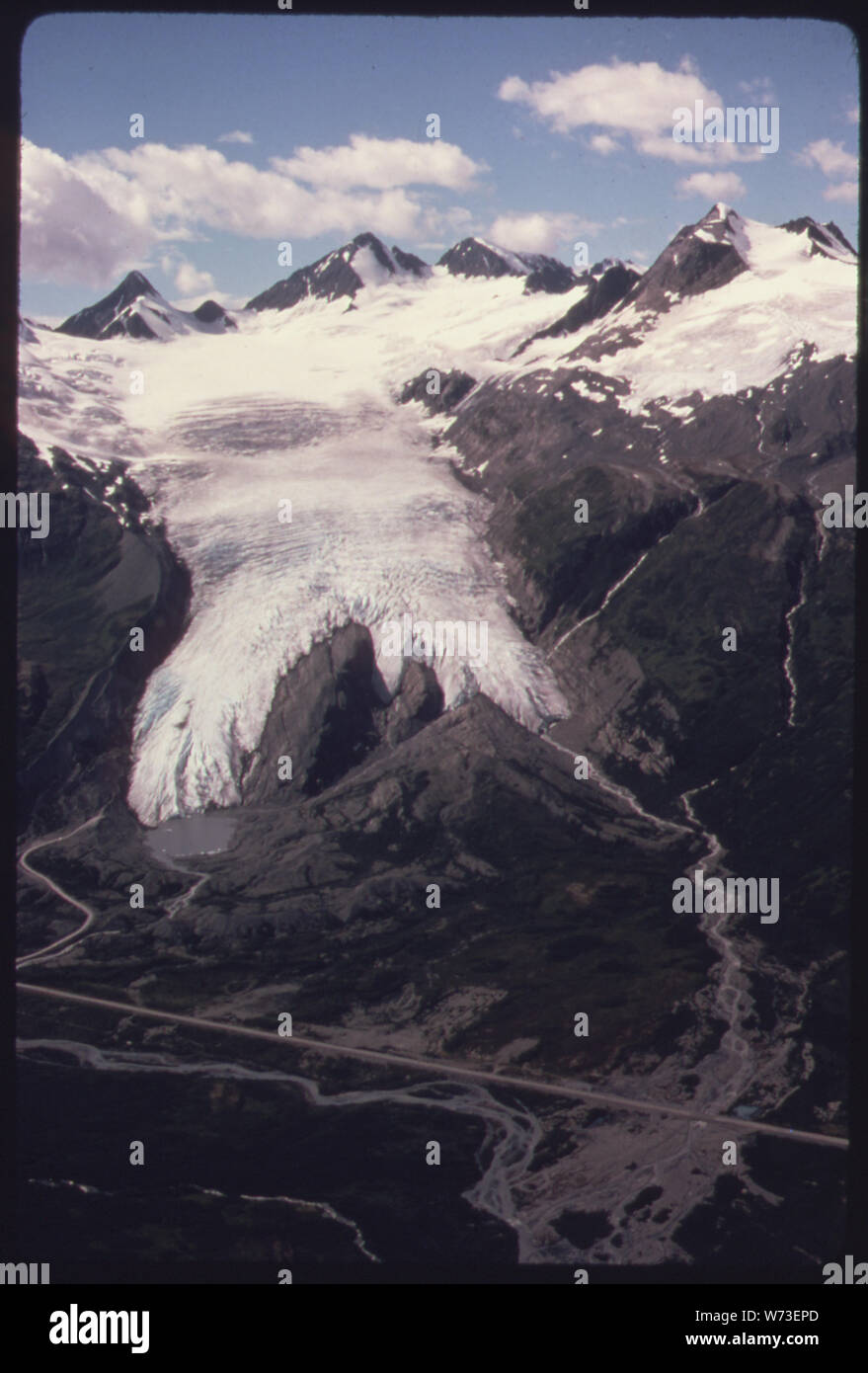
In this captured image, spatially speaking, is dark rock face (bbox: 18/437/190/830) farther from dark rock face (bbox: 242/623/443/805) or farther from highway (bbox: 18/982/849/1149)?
highway (bbox: 18/982/849/1149)

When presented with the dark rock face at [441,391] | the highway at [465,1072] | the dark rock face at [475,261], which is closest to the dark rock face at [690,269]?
the dark rock face at [441,391]

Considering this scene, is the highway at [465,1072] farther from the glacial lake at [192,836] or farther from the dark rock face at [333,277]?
the dark rock face at [333,277]

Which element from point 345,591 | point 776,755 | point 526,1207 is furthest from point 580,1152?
point 345,591

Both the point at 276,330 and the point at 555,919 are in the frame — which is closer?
the point at 555,919

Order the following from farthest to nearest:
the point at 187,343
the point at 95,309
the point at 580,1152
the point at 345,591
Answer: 1. the point at 95,309
2. the point at 187,343
3. the point at 345,591
4. the point at 580,1152

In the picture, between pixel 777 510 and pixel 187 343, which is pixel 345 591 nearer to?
pixel 777 510

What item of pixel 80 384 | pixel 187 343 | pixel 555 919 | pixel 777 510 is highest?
pixel 187 343

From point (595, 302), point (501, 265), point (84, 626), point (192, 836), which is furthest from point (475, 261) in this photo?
point (192, 836)
